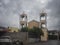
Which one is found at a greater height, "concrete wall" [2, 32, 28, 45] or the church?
the church

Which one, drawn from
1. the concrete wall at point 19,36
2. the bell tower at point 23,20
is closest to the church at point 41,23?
the bell tower at point 23,20

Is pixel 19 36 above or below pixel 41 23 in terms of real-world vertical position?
below

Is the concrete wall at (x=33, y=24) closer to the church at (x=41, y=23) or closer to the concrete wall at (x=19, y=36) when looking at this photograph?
the church at (x=41, y=23)

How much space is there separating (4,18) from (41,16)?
52 centimetres

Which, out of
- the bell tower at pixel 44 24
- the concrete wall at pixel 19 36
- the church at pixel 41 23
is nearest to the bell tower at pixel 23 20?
the church at pixel 41 23

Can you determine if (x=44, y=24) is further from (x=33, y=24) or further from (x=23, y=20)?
(x=23, y=20)

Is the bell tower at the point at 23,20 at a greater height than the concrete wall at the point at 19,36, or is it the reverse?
the bell tower at the point at 23,20

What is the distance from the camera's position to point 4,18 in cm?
208

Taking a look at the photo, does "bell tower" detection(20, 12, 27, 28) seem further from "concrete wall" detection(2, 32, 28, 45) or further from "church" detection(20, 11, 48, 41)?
"concrete wall" detection(2, 32, 28, 45)

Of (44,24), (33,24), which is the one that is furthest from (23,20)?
(44,24)

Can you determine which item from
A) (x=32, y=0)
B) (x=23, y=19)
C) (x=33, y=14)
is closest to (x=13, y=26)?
(x=23, y=19)

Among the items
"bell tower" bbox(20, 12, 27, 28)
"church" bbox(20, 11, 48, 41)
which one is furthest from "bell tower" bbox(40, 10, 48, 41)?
"bell tower" bbox(20, 12, 27, 28)

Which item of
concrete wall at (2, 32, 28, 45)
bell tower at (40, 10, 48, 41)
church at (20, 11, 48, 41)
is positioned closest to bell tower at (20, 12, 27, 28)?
church at (20, 11, 48, 41)

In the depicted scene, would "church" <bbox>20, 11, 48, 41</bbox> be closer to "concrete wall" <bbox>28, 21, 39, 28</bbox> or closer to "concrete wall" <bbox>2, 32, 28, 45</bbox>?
"concrete wall" <bbox>28, 21, 39, 28</bbox>
